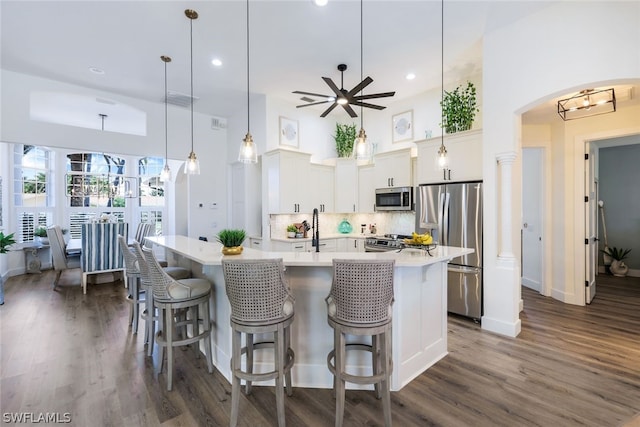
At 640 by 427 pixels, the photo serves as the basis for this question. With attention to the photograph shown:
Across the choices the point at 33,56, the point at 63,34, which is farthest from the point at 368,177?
the point at 33,56

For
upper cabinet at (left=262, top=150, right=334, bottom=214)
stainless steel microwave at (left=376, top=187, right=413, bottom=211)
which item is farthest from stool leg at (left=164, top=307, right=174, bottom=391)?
stainless steel microwave at (left=376, top=187, right=413, bottom=211)

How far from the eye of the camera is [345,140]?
584 cm

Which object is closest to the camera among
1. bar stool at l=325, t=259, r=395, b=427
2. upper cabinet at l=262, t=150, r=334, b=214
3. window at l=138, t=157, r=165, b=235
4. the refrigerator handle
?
Answer: bar stool at l=325, t=259, r=395, b=427

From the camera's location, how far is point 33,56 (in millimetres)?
3980

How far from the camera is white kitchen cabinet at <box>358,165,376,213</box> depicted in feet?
18.0

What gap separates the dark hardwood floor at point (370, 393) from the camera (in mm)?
1997

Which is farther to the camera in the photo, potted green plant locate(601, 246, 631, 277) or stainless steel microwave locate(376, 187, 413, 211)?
potted green plant locate(601, 246, 631, 277)

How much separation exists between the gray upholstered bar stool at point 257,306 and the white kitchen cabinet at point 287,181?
334 centimetres

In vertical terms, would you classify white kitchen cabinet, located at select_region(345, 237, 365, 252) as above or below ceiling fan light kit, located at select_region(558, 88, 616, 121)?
below

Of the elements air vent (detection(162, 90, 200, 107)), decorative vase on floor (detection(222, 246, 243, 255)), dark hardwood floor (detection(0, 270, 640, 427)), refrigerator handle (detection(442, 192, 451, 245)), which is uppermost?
air vent (detection(162, 90, 200, 107))

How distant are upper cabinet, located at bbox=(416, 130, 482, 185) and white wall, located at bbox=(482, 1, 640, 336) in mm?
237

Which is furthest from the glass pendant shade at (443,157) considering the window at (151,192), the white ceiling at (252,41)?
the window at (151,192)

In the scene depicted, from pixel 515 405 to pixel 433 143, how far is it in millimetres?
3202

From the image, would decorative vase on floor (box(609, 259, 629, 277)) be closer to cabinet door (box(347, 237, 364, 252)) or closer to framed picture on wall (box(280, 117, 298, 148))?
cabinet door (box(347, 237, 364, 252))
